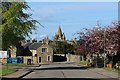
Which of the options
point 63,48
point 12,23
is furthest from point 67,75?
point 63,48

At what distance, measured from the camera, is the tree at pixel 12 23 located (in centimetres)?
4331

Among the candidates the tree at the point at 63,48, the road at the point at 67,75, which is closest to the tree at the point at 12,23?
the road at the point at 67,75

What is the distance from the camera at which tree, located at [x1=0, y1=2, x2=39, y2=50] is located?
142 ft

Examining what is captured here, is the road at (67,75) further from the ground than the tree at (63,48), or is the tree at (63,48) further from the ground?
the tree at (63,48)

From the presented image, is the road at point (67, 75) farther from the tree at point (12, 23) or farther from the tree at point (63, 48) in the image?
the tree at point (63, 48)

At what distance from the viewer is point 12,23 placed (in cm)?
4462

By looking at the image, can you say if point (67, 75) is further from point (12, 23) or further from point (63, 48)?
point (63, 48)

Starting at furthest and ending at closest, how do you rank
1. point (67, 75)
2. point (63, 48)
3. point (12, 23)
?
1. point (63, 48)
2. point (12, 23)
3. point (67, 75)

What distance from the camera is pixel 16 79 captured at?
116ft

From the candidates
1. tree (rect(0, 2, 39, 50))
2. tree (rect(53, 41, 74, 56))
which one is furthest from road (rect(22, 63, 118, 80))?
tree (rect(53, 41, 74, 56))

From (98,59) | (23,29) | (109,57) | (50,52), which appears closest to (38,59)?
(50,52)

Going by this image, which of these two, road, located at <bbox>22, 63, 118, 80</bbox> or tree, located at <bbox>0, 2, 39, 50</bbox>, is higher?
tree, located at <bbox>0, 2, 39, 50</bbox>

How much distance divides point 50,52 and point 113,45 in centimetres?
6132

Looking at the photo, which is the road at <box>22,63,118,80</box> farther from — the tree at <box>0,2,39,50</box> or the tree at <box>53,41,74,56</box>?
the tree at <box>53,41,74,56</box>
